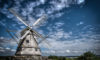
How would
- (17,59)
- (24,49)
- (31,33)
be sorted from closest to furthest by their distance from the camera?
(17,59) → (24,49) → (31,33)

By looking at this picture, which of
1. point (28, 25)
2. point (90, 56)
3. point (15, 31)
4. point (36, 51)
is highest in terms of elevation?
point (28, 25)

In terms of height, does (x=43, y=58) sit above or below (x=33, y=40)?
below

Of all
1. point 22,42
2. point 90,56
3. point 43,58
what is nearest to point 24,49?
point 22,42

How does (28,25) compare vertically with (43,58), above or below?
above

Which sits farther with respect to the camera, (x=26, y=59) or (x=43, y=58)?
(x=43, y=58)

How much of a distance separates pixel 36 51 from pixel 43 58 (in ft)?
7.16

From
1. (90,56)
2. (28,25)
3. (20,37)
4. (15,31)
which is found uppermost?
(28,25)

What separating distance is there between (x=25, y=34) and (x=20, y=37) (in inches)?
48.4

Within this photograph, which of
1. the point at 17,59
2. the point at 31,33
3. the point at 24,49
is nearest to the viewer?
the point at 17,59

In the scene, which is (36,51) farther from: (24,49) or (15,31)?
(15,31)

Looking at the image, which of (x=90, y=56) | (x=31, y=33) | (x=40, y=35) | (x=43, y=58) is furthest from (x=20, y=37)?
(x=90, y=56)

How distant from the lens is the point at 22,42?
70.5 feet

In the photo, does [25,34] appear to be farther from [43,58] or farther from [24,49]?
[43,58]

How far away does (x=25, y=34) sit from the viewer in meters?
21.5
